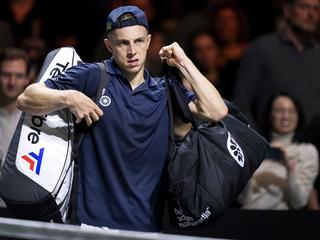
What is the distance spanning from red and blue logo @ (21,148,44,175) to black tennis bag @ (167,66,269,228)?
0.63 m

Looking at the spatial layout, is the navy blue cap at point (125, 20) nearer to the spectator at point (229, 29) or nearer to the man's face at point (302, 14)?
the man's face at point (302, 14)

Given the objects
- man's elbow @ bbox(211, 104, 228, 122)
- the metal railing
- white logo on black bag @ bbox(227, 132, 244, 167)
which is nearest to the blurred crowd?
white logo on black bag @ bbox(227, 132, 244, 167)

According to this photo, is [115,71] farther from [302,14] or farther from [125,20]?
[302,14]

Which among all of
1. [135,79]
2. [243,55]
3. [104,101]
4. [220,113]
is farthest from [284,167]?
[104,101]

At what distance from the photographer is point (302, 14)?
7777 mm

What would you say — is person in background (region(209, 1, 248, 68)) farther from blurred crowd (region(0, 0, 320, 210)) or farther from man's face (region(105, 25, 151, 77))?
man's face (region(105, 25, 151, 77))

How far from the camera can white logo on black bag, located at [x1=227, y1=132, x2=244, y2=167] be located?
4820mm

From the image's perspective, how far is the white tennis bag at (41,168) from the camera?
4.75 metres

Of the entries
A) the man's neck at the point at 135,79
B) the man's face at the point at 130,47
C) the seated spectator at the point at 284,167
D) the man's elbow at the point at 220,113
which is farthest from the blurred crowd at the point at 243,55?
the man's face at the point at 130,47

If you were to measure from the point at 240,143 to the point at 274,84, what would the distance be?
9.22 ft

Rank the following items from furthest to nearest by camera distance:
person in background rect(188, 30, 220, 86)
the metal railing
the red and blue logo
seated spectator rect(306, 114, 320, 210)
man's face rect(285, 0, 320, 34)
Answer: person in background rect(188, 30, 220, 86)
man's face rect(285, 0, 320, 34)
seated spectator rect(306, 114, 320, 210)
the red and blue logo
the metal railing

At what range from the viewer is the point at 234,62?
8.30 m

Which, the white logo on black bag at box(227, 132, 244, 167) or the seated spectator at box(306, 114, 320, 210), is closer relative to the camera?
the white logo on black bag at box(227, 132, 244, 167)

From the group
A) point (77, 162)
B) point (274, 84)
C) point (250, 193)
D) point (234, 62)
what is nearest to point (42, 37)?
point (234, 62)
